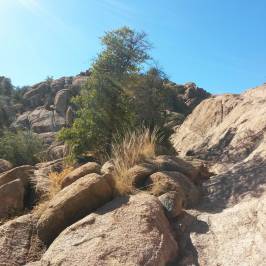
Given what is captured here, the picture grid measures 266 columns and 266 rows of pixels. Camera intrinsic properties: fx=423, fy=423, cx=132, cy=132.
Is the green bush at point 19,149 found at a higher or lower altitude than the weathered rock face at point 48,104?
lower

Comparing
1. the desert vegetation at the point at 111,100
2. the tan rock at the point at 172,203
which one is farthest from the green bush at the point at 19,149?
the tan rock at the point at 172,203

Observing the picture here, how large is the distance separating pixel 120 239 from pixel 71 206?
1457mm

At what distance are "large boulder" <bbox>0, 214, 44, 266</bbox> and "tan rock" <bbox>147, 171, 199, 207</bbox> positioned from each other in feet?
7.86

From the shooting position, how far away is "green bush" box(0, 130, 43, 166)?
21.0 m

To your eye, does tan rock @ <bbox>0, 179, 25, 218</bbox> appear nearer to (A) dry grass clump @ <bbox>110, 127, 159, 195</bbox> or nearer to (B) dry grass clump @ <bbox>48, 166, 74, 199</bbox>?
(B) dry grass clump @ <bbox>48, 166, 74, 199</bbox>

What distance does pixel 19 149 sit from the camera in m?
21.9

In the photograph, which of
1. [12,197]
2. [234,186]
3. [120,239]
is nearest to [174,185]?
[234,186]

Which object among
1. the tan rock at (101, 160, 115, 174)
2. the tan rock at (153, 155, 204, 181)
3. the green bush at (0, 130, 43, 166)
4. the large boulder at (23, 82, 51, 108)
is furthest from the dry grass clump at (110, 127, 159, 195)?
the large boulder at (23, 82, 51, 108)

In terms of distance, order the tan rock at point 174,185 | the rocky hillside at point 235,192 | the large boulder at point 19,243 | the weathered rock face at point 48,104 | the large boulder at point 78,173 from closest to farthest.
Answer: the rocky hillside at point 235,192 → the large boulder at point 19,243 → the tan rock at point 174,185 → the large boulder at point 78,173 → the weathered rock face at point 48,104

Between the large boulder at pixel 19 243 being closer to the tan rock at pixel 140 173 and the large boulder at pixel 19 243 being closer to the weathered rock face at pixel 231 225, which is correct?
the tan rock at pixel 140 173

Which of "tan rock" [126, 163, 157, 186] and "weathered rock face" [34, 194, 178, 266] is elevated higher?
"tan rock" [126, 163, 157, 186]

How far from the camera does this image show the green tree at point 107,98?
545 inches

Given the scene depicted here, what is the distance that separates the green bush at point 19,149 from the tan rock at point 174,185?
1300 cm

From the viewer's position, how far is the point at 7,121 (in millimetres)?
46281
